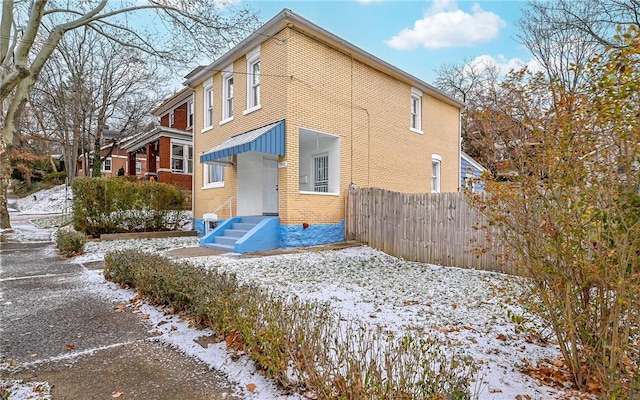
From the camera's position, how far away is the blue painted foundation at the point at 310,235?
1013cm

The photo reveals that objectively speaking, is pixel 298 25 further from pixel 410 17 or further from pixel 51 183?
pixel 51 183

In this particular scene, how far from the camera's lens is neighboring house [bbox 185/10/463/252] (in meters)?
10.1

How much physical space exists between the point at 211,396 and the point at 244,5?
36.4ft

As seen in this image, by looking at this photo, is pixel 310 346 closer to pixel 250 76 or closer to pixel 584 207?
pixel 584 207

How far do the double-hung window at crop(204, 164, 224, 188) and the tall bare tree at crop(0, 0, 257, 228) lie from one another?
13.1 feet

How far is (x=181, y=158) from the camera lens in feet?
64.4

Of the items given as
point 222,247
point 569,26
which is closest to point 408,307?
point 222,247

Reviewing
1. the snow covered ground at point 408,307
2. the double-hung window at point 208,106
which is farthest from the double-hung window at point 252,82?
the snow covered ground at point 408,307

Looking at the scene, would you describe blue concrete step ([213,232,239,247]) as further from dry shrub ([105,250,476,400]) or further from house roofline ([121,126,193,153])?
house roofline ([121,126,193,153])

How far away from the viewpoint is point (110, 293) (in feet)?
18.4

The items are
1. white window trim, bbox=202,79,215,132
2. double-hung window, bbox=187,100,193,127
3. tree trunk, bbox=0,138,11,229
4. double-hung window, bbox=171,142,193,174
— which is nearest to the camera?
tree trunk, bbox=0,138,11,229

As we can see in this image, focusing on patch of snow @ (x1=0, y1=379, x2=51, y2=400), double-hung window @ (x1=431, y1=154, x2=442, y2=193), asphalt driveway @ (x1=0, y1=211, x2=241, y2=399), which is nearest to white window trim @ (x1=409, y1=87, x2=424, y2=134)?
double-hung window @ (x1=431, y1=154, x2=442, y2=193)

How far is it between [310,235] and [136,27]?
9656 mm

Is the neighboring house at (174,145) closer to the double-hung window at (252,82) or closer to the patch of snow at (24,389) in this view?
the double-hung window at (252,82)
